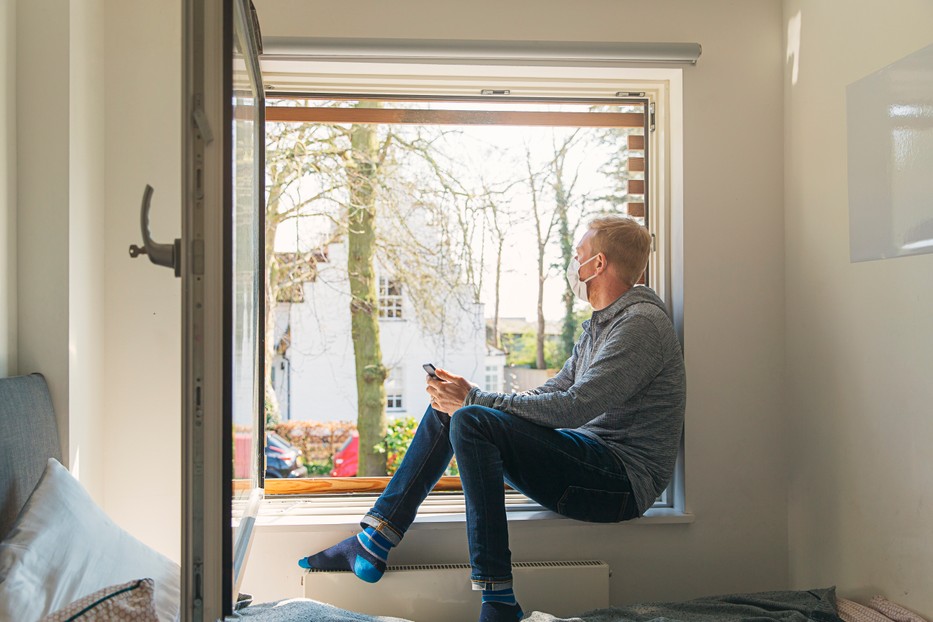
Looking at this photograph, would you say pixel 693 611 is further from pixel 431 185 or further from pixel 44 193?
pixel 44 193

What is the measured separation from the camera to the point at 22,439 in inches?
67.7

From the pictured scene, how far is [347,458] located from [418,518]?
374 mm

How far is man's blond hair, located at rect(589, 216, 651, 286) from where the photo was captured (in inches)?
89.3

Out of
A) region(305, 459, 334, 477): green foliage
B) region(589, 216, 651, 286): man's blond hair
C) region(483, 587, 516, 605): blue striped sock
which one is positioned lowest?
region(483, 587, 516, 605): blue striped sock

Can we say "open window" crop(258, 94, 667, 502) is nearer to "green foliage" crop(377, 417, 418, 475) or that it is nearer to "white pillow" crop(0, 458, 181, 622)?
"green foliage" crop(377, 417, 418, 475)

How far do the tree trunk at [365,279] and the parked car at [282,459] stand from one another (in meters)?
0.20

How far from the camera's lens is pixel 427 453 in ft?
7.22

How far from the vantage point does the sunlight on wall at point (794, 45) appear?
7.72ft

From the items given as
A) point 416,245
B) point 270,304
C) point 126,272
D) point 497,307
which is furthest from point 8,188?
point 497,307

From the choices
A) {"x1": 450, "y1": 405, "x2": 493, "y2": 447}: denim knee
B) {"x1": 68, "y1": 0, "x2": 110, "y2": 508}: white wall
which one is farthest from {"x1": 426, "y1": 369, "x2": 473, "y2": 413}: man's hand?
{"x1": 68, "y1": 0, "x2": 110, "y2": 508}: white wall

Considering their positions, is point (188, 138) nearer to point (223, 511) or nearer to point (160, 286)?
point (223, 511)

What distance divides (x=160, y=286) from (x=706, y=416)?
1.62m

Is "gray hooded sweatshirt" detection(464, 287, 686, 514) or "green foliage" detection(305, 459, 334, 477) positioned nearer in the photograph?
"gray hooded sweatshirt" detection(464, 287, 686, 514)

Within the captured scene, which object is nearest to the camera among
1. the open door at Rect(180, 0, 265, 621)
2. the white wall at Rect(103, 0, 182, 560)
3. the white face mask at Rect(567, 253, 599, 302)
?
the open door at Rect(180, 0, 265, 621)
